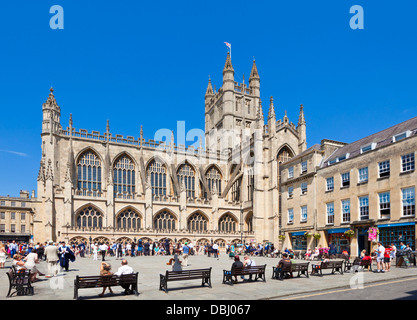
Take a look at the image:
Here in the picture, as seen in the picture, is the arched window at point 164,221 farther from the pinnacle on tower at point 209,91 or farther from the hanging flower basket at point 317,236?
the pinnacle on tower at point 209,91

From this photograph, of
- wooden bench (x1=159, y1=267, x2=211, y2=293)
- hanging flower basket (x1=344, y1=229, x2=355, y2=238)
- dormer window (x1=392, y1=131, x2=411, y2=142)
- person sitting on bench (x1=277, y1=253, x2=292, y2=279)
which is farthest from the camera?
hanging flower basket (x1=344, y1=229, x2=355, y2=238)

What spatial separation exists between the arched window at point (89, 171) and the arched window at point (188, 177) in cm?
1107

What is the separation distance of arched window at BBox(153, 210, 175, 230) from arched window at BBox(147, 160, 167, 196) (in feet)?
14.8

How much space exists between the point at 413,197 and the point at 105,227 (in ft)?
99.2

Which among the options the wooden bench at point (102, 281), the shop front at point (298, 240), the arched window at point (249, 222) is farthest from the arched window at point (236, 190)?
the wooden bench at point (102, 281)

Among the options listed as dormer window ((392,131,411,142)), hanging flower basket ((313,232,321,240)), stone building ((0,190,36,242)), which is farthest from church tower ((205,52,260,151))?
dormer window ((392,131,411,142))

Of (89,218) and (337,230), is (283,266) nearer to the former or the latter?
(337,230)

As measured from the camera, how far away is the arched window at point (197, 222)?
160 ft

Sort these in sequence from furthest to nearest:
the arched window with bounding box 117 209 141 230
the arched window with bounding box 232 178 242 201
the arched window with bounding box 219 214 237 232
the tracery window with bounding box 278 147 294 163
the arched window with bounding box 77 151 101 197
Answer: the arched window with bounding box 232 178 242 201 → the tracery window with bounding box 278 147 294 163 → the arched window with bounding box 219 214 237 232 → the arched window with bounding box 77 151 101 197 → the arched window with bounding box 117 209 141 230

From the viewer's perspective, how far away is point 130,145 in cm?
5066

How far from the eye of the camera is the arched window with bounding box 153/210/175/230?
1849 inches

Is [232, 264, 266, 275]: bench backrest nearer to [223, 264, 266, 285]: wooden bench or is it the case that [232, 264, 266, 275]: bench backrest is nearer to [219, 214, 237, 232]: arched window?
[223, 264, 266, 285]: wooden bench
